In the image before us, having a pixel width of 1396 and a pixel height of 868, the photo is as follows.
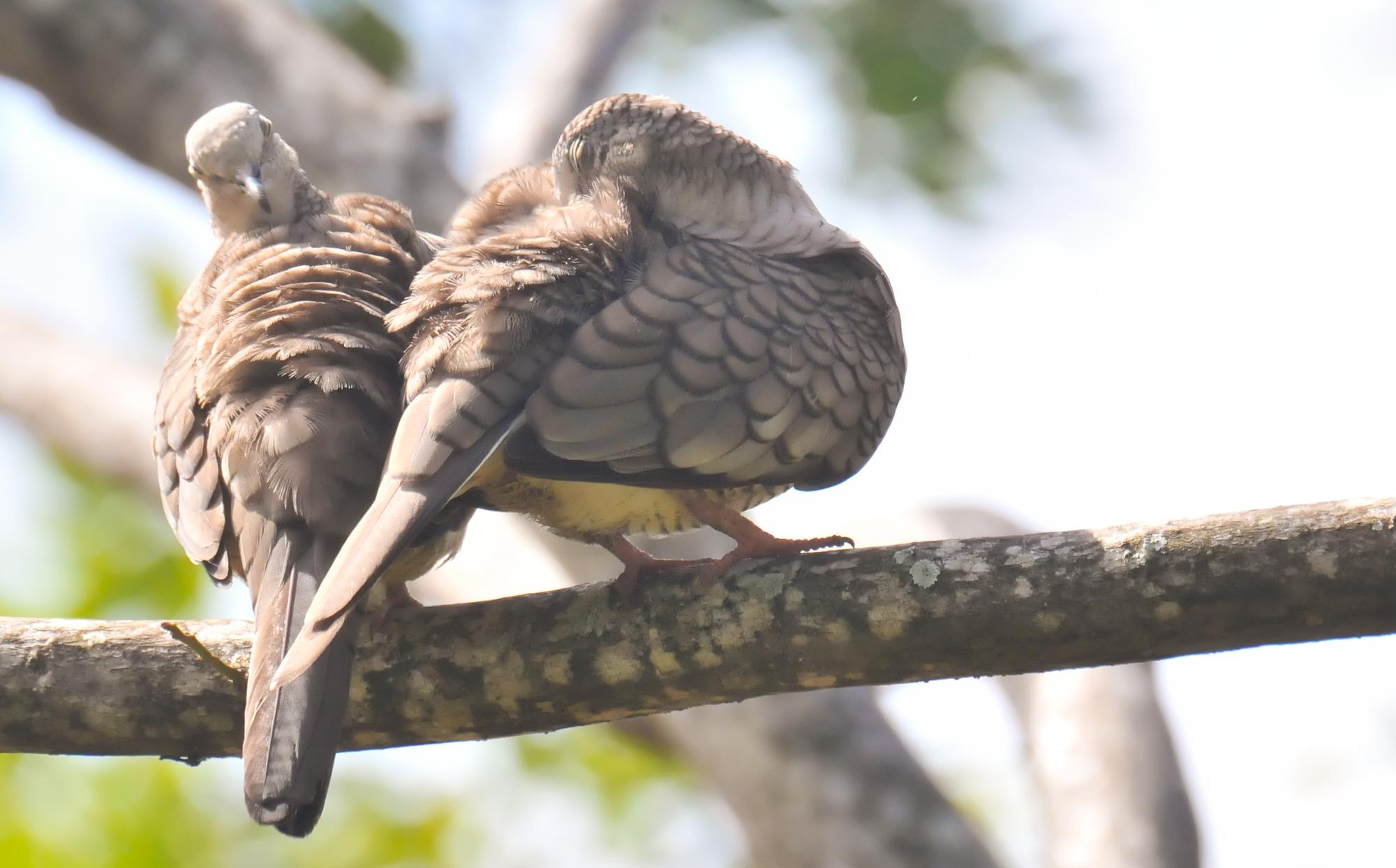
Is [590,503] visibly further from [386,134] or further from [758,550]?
[386,134]

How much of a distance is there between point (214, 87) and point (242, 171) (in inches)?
110

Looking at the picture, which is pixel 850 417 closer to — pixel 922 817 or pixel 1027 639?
pixel 1027 639

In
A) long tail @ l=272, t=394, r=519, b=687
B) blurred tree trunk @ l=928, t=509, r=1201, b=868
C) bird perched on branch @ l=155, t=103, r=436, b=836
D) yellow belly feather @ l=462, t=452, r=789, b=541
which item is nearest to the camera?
long tail @ l=272, t=394, r=519, b=687

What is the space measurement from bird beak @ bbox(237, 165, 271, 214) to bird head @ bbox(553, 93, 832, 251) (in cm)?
82

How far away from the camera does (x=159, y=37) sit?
20.1 feet

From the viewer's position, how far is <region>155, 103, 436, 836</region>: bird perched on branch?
2.38m

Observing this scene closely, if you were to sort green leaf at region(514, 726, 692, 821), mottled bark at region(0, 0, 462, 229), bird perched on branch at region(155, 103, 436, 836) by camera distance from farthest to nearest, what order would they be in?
green leaf at region(514, 726, 692, 821)
mottled bark at region(0, 0, 462, 229)
bird perched on branch at region(155, 103, 436, 836)

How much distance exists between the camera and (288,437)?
273cm

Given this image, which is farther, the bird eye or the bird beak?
the bird beak

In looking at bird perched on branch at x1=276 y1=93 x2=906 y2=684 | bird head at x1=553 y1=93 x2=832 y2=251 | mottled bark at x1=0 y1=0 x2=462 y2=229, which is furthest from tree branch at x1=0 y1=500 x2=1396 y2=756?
mottled bark at x1=0 y1=0 x2=462 y2=229

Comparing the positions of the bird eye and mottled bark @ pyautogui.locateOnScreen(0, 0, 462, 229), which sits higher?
the bird eye

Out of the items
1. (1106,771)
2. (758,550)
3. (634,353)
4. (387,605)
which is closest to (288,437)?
(387,605)

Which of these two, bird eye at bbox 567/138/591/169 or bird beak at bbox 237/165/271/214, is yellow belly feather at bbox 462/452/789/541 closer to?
bird eye at bbox 567/138/591/169

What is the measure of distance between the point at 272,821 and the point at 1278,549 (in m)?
1.70
